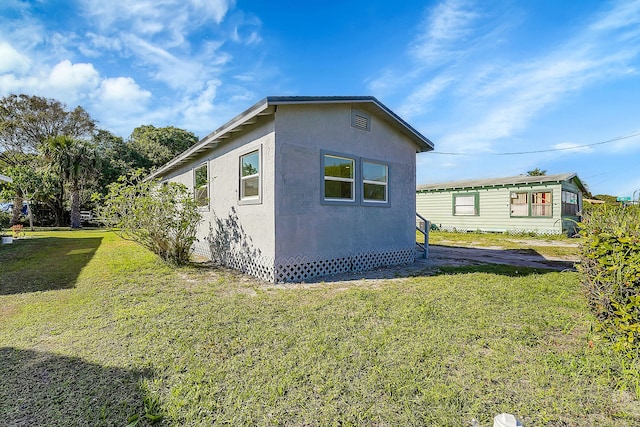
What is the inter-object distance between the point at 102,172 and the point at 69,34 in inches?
743

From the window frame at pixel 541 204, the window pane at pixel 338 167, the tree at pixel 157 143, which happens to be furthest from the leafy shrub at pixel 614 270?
the tree at pixel 157 143

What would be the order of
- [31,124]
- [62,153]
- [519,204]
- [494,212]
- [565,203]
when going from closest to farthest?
[565,203] → [519,204] → [494,212] → [62,153] → [31,124]

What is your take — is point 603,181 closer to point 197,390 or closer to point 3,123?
point 197,390

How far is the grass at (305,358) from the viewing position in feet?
7.52

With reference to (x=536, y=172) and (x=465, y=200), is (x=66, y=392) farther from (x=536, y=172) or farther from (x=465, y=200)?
(x=536, y=172)

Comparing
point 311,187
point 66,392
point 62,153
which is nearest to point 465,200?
point 311,187

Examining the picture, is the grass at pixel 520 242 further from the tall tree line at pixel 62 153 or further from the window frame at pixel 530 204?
the tall tree line at pixel 62 153

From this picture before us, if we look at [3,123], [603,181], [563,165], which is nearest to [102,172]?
[3,123]

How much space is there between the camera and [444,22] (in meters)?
9.36

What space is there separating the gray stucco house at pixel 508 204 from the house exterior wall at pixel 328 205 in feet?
40.1

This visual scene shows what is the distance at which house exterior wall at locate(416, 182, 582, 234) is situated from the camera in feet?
55.2

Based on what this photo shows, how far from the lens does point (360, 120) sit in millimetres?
7773

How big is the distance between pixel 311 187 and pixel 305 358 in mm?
4272

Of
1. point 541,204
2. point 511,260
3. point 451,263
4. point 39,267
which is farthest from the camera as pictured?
point 541,204
